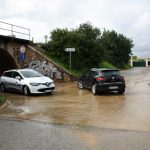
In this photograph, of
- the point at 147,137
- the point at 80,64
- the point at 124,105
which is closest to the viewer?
the point at 147,137

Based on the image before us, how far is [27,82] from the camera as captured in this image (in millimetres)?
21375

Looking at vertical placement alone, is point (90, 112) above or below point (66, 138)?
above

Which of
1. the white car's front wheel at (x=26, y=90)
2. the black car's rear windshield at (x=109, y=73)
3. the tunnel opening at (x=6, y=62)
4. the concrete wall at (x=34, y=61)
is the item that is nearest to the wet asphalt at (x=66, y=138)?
the white car's front wheel at (x=26, y=90)

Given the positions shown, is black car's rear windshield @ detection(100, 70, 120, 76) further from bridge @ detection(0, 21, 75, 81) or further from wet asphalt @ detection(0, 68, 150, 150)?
bridge @ detection(0, 21, 75, 81)

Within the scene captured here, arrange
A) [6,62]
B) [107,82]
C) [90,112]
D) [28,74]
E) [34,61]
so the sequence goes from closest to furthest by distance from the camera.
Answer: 1. [90,112]
2. [107,82]
3. [28,74]
4. [34,61]
5. [6,62]

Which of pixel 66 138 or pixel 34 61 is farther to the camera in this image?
pixel 34 61

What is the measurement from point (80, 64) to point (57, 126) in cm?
2684

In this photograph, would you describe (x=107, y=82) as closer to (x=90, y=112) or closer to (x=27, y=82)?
(x=27, y=82)

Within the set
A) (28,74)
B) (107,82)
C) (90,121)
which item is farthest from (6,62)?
(90,121)

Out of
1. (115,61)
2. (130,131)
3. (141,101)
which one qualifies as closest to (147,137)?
A: (130,131)

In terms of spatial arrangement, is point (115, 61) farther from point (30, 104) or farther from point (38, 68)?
point (30, 104)

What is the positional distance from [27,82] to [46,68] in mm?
12199

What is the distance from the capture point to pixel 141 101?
1747 cm

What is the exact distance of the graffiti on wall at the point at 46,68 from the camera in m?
33.0
